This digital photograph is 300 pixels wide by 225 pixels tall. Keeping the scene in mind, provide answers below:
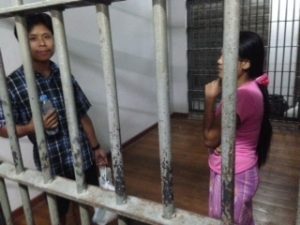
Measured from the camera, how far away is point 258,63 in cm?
114

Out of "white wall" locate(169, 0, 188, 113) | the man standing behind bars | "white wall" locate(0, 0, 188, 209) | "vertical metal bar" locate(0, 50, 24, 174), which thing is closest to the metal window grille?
"white wall" locate(169, 0, 188, 113)

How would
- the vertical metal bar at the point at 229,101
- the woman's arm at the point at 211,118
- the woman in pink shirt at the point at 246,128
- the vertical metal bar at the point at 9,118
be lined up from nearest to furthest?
the vertical metal bar at the point at 229,101 < the vertical metal bar at the point at 9,118 < the woman's arm at the point at 211,118 < the woman in pink shirt at the point at 246,128

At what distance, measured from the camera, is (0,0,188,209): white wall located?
197 cm

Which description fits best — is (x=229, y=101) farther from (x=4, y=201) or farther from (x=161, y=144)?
(x=4, y=201)

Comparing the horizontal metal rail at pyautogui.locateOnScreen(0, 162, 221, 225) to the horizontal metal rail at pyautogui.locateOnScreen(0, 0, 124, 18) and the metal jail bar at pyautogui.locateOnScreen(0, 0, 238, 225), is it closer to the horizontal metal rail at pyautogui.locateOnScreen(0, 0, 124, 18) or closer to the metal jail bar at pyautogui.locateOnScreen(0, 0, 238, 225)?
the metal jail bar at pyautogui.locateOnScreen(0, 0, 238, 225)

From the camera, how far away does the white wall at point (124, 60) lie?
6.45 ft

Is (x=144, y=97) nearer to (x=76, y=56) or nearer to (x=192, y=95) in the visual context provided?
(x=192, y=95)

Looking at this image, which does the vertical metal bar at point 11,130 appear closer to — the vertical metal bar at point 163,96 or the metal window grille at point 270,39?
the vertical metal bar at point 163,96

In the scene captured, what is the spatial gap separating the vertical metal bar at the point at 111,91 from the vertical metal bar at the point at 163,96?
0.09 meters


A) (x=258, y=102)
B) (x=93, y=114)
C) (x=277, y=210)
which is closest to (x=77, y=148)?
(x=258, y=102)

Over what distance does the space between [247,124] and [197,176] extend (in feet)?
4.54

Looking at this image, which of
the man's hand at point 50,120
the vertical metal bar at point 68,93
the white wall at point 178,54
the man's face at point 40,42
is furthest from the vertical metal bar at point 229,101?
the white wall at point 178,54

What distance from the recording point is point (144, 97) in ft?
10.9

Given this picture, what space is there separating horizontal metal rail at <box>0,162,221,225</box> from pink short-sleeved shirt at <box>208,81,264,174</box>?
0.57 metres
